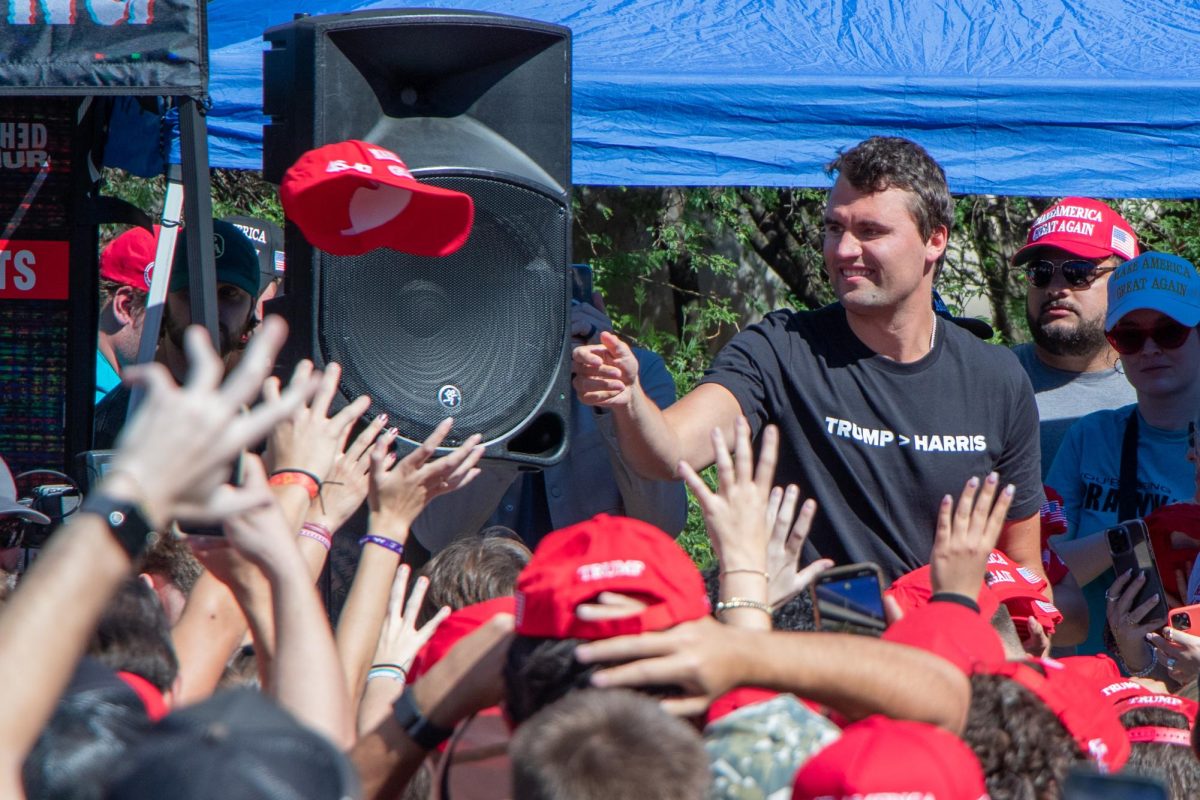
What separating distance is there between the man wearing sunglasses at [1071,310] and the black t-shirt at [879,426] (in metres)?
1.05

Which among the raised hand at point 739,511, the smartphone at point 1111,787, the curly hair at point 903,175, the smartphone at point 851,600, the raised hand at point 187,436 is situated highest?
the curly hair at point 903,175

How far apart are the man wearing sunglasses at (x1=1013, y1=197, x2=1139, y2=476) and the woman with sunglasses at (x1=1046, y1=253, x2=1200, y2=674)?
286mm

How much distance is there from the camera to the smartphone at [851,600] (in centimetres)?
200

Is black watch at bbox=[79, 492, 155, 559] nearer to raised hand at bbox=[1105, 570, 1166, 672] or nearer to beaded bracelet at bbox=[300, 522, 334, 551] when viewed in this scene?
beaded bracelet at bbox=[300, 522, 334, 551]

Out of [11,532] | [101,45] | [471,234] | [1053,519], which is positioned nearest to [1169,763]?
[1053,519]

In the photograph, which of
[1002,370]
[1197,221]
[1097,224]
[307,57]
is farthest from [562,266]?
[1197,221]

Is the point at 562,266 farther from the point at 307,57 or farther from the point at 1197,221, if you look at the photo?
the point at 1197,221

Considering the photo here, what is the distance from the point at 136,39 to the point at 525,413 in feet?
3.65

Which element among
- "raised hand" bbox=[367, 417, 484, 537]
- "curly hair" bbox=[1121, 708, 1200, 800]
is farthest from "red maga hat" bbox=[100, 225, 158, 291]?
Answer: "curly hair" bbox=[1121, 708, 1200, 800]

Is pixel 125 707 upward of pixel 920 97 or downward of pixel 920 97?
downward

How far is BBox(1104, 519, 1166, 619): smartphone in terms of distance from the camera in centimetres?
304

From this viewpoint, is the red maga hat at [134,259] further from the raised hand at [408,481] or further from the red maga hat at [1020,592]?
the red maga hat at [1020,592]

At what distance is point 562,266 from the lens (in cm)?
275

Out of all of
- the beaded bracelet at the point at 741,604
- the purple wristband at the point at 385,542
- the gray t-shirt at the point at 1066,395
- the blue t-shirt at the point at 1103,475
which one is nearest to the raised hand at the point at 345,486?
the purple wristband at the point at 385,542
